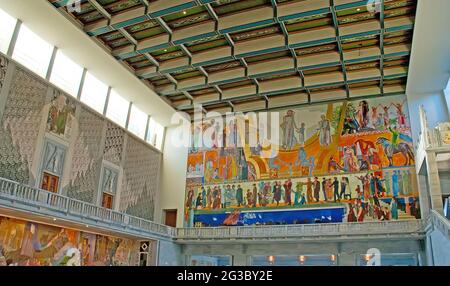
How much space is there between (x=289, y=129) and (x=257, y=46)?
7.61 meters

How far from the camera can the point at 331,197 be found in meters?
26.1

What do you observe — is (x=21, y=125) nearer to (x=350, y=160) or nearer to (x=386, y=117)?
(x=350, y=160)

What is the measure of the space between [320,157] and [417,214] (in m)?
6.61

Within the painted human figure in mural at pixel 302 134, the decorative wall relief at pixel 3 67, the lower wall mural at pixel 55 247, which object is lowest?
the lower wall mural at pixel 55 247

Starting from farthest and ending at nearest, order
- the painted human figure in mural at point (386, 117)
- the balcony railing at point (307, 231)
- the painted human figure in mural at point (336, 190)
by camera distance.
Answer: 1. the painted human figure in mural at point (386, 117)
2. the painted human figure in mural at point (336, 190)
3. the balcony railing at point (307, 231)

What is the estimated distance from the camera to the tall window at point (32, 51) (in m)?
20.0

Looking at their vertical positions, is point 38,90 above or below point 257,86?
below

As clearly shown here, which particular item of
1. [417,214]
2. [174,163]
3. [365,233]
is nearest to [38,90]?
[174,163]

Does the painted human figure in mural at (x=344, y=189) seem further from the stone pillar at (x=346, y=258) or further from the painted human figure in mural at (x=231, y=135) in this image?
the painted human figure in mural at (x=231, y=135)

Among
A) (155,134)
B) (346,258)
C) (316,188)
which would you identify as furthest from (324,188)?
(155,134)

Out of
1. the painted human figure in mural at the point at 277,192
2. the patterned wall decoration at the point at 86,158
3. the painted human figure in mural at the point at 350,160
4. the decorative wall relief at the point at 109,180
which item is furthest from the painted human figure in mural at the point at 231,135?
the patterned wall decoration at the point at 86,158

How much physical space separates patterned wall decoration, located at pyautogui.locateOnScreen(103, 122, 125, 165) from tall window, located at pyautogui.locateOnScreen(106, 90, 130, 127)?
2.14ft

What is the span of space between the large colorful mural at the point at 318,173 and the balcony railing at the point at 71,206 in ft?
16.1

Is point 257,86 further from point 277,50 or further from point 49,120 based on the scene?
point 49,120
